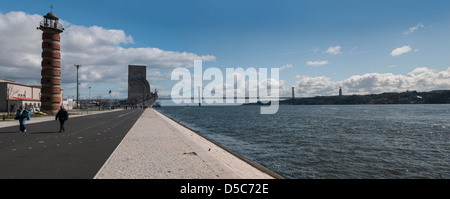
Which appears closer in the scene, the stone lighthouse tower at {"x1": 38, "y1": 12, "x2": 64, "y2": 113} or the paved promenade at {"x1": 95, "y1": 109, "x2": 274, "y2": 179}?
the paved promenade at {"x1": 95, "y1": 109, "x2": 274, "y2": 179}

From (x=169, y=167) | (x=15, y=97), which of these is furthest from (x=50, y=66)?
(x=169, y=167)

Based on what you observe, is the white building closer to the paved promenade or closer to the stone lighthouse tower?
the stone lighthouse tower

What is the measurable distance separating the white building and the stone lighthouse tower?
3.18 metres

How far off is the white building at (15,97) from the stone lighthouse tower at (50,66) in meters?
3.18

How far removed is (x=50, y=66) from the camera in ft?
166

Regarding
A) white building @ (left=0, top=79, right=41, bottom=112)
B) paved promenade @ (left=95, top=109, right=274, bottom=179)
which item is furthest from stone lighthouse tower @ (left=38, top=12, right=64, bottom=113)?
paved promenade @ (left=95, top=109, right=274, bottom=179)

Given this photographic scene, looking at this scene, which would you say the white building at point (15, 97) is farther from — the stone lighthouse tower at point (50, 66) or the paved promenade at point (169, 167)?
the paved promenade at point (169, 167)

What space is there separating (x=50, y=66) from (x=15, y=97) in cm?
2350

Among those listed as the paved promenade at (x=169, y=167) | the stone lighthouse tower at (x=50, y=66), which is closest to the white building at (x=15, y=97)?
the stone lighthouse tower at (x=50, y=66)

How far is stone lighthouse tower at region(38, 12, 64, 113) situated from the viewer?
50.4 m

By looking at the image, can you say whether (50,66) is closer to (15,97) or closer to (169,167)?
(15,97)
